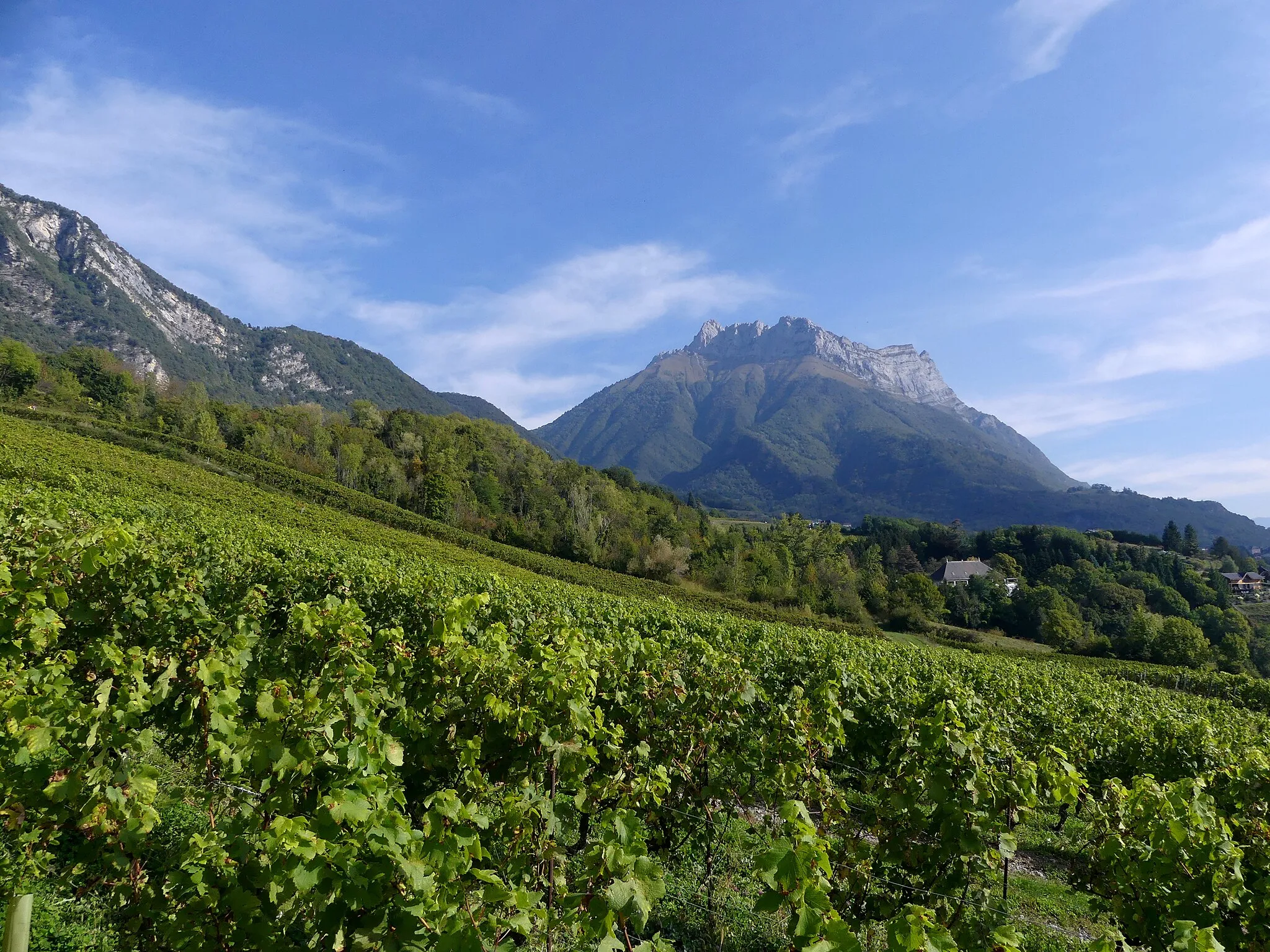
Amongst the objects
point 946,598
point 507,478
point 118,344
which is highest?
point 118,344

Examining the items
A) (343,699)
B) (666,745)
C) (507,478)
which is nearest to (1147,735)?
(666,745)

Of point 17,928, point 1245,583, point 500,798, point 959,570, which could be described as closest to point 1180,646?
point 959,570

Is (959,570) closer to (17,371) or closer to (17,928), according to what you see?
(17,928)

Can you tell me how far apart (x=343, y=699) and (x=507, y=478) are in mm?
85936

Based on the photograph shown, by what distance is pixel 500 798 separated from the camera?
434cm

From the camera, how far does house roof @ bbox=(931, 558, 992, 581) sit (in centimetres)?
9569

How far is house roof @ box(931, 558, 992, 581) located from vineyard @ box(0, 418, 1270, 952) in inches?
3812

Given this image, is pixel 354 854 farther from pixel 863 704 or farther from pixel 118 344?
pixel 118 344

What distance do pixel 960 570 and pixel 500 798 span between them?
108 meters

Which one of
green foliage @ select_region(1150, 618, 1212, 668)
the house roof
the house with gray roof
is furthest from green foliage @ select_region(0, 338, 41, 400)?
the house roof

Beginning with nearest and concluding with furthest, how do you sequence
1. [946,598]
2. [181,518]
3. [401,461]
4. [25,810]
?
[25,810], [181,518], [946,598], [401,461]

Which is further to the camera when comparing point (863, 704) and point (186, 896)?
point (863, 704)

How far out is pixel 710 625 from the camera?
1525 centimetres

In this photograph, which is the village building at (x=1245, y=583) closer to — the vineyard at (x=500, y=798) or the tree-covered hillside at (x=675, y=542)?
the tree-covered hillside at (x=675, y=542)
